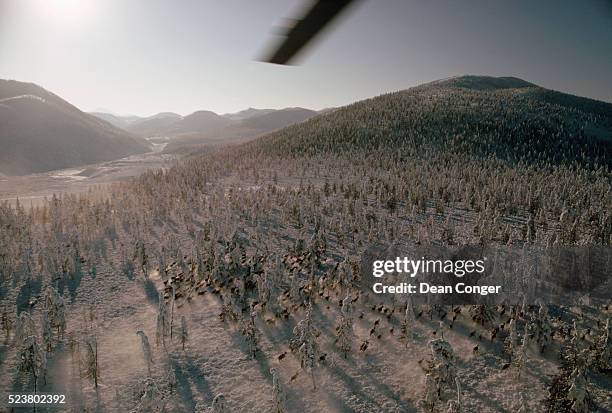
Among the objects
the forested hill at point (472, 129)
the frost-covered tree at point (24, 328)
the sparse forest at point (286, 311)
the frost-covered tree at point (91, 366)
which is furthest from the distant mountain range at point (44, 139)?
the frost-covered tree at point (91, 366)

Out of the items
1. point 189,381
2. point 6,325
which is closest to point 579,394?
point 189,381

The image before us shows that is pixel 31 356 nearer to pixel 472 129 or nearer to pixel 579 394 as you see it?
pixel 579 394

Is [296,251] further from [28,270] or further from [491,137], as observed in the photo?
[491,137]

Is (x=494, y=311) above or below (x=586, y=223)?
below

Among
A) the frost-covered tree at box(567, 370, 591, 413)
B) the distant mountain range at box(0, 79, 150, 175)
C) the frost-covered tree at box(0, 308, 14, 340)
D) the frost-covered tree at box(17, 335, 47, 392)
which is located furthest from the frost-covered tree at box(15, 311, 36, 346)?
the distant mountain range at box(0, 79, 150, 175)

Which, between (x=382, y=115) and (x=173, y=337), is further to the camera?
(x=382, y=115)

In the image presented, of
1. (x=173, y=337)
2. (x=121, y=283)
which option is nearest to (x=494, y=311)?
(x=173, y=337)
